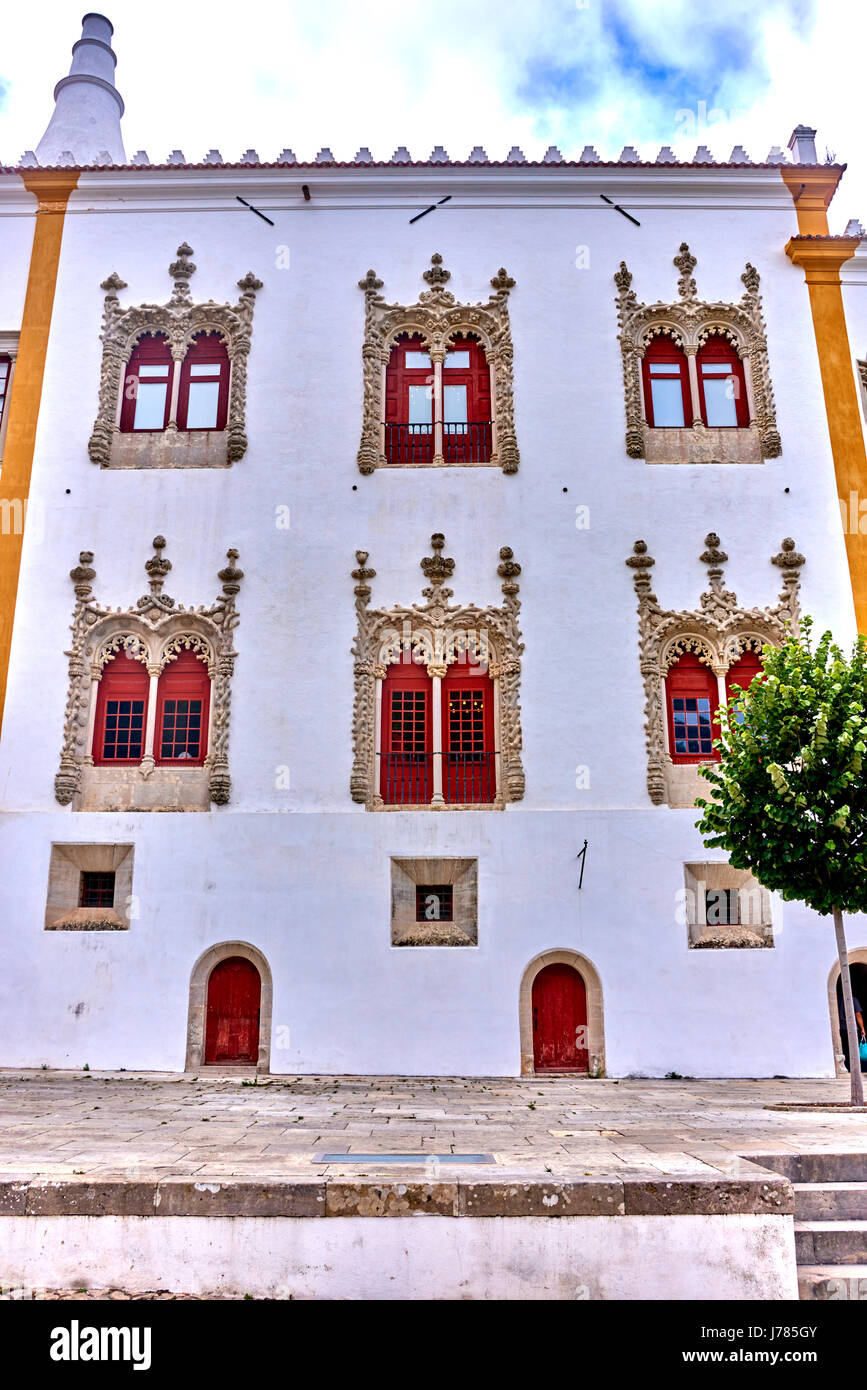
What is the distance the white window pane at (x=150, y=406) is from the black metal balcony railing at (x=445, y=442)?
3970 millimetres

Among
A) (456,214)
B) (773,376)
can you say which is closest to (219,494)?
(456,214)

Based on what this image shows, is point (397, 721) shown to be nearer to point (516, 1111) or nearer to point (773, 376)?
point (516, 1111)

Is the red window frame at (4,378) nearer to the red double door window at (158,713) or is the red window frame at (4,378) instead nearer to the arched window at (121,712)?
the arched window at (121,712)

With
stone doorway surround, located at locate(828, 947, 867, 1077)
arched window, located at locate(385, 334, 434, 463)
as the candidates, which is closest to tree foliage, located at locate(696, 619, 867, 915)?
stone doorway surround, located at locate(828, 947, 867, 1077)

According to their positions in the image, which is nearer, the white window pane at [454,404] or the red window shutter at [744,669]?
the red window shutter at [744,669]

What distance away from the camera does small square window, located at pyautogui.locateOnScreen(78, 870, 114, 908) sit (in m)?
15.8

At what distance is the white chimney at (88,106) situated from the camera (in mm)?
23172

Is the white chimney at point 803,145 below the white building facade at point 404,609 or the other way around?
the other way around

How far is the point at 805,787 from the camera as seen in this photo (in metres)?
11.8

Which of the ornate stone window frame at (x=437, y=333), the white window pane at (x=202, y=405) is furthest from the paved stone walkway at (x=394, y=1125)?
the white window pane at (x=202, y=405)

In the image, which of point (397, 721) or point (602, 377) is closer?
point (397, 721)

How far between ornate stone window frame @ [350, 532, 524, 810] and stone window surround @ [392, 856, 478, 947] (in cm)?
128

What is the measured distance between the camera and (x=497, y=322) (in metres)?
17.7
